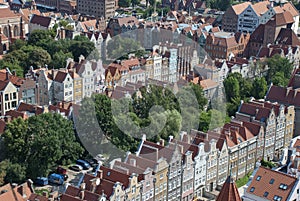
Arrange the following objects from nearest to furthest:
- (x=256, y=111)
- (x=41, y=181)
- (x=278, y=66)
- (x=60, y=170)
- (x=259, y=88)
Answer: (x=41, y=181) < (x=60, y=170) < (x=256, y=111) < (x=259, y=88) < (x=278, y=66)

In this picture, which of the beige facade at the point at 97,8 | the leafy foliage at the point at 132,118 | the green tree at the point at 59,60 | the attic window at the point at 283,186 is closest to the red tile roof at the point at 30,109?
the leafy foliage at the point at 132,118

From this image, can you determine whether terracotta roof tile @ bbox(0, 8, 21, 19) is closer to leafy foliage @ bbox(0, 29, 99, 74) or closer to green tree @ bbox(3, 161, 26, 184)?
leafy foliage @ bbox(0, 29, 99, 74)

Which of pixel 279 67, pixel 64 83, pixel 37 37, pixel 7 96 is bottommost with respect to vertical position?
pixel 7 96

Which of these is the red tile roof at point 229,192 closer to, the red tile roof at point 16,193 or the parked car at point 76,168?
the red tile roof at point 16,193

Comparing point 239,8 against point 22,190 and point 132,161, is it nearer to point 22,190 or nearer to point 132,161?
point 132,161

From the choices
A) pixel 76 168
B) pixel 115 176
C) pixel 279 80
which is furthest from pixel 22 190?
pixel 279 80

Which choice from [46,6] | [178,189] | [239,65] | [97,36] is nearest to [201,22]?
[97,36]

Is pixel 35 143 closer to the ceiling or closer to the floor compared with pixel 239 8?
closer to the floor
